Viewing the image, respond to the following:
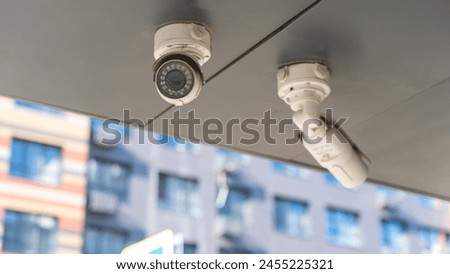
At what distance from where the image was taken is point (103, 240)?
12469mm

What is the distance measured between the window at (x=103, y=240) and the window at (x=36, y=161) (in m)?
0.91

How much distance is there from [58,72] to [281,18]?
556 mm

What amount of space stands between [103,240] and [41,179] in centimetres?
134

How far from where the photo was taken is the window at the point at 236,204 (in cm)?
1415

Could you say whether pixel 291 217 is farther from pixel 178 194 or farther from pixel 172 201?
pixel 172 201

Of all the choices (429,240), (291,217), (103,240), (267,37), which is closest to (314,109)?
(267,37)

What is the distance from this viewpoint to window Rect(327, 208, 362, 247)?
15.4m

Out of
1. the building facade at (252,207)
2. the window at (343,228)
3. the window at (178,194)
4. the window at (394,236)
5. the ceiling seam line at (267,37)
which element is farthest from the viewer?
the window at (394,236)

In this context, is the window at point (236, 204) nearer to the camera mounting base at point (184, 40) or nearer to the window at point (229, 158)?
the window at point (229, 158)

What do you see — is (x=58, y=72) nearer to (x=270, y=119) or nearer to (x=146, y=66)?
(x=146, y=66)

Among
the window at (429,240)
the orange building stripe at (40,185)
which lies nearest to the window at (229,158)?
the orange building stripe at (40,185)

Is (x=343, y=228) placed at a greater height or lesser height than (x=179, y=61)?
greater

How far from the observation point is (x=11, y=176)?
38.2ft
